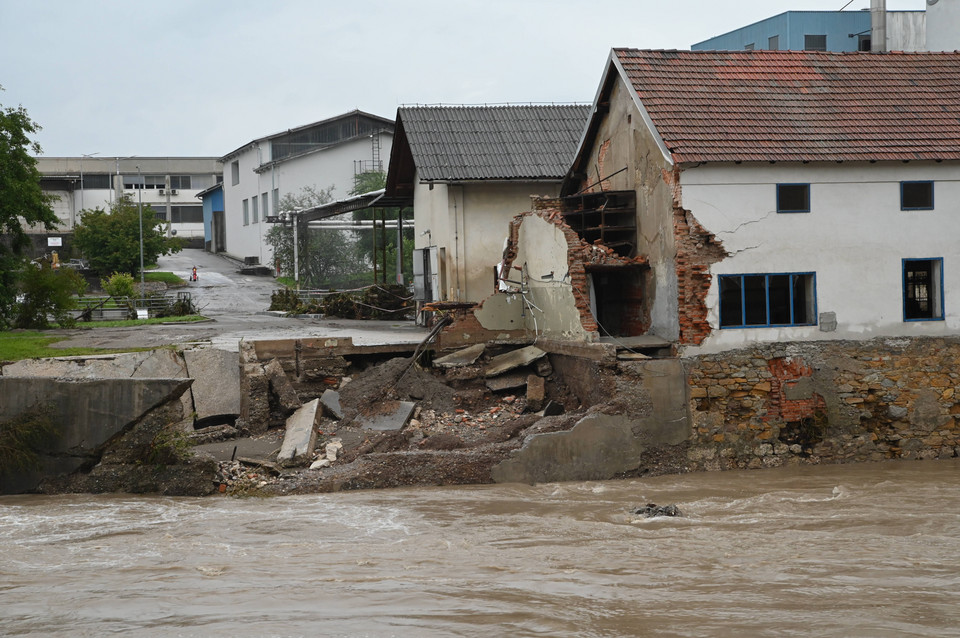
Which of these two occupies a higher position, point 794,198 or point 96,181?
point 96,181

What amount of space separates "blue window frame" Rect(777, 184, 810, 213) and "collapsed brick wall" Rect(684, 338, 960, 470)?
2.41 m

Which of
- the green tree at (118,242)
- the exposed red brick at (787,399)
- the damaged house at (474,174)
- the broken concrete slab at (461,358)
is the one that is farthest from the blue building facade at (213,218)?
the exposed red brick at (787,399)

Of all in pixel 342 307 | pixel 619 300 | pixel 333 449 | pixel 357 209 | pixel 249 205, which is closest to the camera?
pixel 333 449

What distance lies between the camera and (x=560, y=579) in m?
9.56

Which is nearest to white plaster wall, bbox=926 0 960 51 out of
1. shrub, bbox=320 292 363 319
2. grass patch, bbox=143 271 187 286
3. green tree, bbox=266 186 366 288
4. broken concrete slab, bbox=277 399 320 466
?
shrub, bbox=320 292 363 319

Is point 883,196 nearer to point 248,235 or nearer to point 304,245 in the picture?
point 304,245

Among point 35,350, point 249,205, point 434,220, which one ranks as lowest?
point 35,350

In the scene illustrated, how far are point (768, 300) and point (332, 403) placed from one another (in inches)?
314

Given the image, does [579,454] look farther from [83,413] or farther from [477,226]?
[477,226]

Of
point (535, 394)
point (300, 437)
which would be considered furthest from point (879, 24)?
point (300, 437)

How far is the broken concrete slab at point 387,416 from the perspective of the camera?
16.3m

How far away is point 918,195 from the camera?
1694 cm

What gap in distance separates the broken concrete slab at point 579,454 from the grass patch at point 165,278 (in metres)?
30.5

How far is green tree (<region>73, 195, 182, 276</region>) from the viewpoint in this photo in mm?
43469
